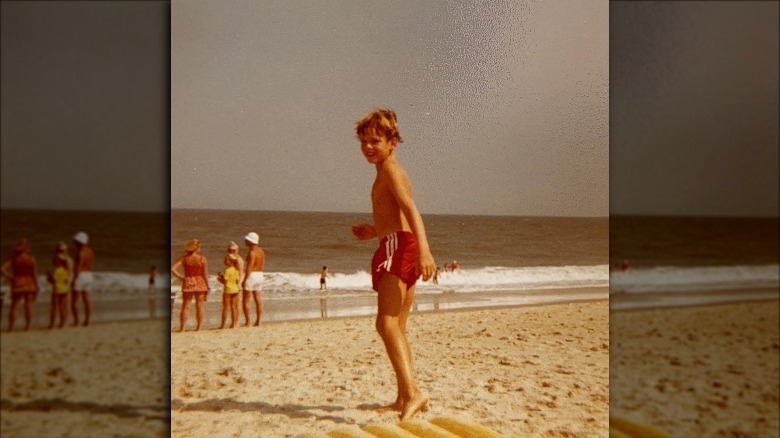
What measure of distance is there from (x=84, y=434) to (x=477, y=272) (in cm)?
230

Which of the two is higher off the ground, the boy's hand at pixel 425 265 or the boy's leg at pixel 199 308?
the boy's hand at pixel 425 265

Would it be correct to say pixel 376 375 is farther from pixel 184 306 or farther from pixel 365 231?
pixel 184 306

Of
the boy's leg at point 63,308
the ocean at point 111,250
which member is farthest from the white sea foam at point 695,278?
the boy's leg at point 63,308

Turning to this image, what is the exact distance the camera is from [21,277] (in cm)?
358

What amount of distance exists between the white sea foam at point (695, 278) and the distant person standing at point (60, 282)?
4162 millimetres

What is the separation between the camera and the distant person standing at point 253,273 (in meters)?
3.98

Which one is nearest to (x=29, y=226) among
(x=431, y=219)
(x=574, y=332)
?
(x=431, y=219)

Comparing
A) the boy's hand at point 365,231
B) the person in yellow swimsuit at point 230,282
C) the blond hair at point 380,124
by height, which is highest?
the blond hair at point 380,124

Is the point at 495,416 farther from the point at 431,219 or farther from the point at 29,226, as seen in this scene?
the point at 29,226

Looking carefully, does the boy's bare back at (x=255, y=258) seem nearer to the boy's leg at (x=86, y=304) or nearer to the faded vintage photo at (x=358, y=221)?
the faded vintage photo at (x=358, y=221)

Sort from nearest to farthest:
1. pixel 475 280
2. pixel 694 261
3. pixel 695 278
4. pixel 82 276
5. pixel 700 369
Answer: pixel 82 276
pixel 475 280
pixel 700 369
pixel 695 278
pixel 694 261

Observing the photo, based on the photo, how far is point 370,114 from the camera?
4012 millimetres

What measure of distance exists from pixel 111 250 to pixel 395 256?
1.47m

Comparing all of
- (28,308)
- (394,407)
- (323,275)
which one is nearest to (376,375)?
(394,407)
